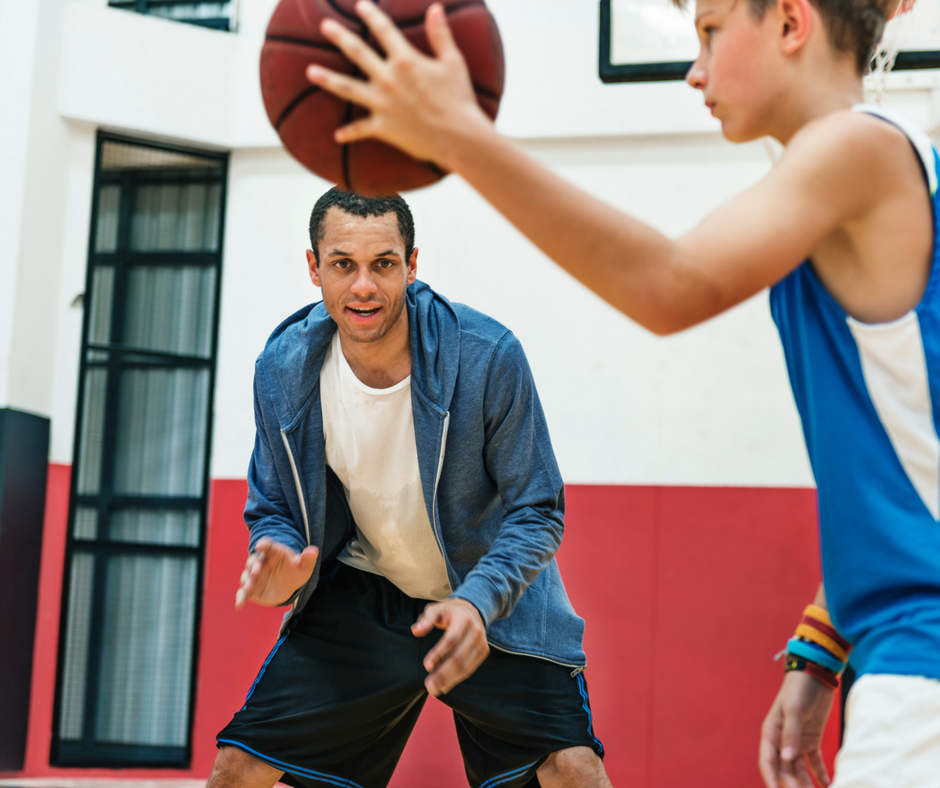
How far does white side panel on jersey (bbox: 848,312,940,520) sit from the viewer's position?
1098 millimetres

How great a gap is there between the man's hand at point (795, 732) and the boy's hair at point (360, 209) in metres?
1.58

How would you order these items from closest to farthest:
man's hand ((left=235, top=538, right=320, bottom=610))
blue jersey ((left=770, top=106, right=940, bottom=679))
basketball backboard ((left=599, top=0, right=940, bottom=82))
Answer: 1. blue jersey ((left=770, top=106, right=940, bottom=679))
2. man's hand ((left=235, top=538, right=320, bottom=610))
3. basketball backboard ((left=599, top=0, right=940, bottom=82))


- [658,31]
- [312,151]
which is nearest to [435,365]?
[312,151]

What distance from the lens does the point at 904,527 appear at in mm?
1111

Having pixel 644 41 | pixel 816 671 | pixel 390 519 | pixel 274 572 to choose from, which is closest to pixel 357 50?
pixel 816 671

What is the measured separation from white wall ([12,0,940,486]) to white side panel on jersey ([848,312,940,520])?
3330 millimetres

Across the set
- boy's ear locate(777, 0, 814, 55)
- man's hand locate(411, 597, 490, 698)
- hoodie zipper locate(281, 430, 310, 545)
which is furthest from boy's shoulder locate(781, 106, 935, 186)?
hoodie zipper locate(281, 430, 310, 545)

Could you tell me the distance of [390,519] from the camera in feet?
8.16

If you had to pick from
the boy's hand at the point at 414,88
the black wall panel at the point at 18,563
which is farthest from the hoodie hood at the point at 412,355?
the black wall panel at the point at 18,563

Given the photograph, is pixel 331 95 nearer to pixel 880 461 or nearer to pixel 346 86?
pixel 346 86

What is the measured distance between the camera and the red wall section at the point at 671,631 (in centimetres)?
423

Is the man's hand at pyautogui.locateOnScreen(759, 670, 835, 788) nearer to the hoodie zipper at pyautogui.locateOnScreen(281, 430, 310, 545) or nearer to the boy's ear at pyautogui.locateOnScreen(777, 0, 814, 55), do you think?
the boy's ear at pyautogui.locateOnScreen(777, 0, 814, 55)

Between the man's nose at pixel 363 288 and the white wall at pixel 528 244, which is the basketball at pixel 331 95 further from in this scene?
the white wall at pixel 528 244

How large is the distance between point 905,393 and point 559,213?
1.58 feet
